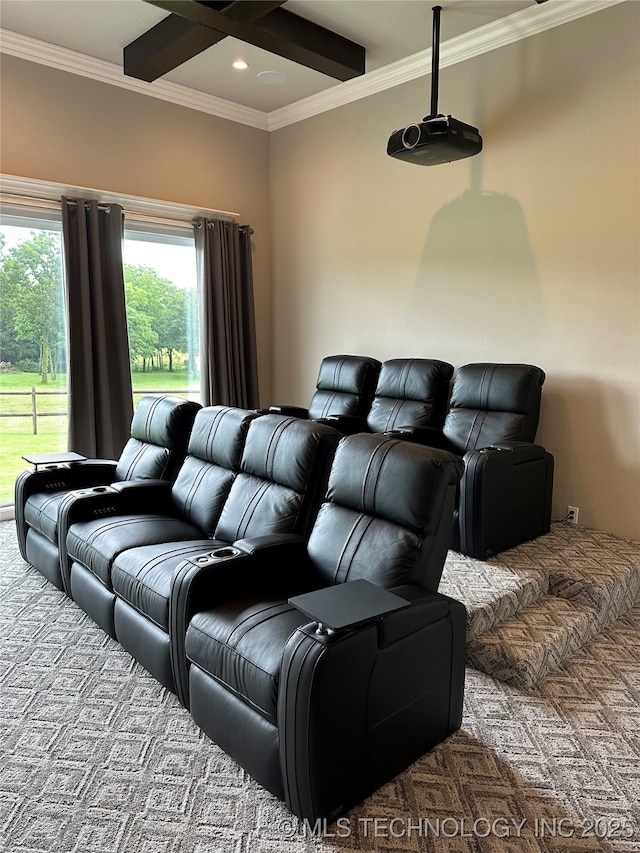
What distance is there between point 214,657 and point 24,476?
87.1 inches

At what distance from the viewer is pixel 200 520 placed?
3066mm

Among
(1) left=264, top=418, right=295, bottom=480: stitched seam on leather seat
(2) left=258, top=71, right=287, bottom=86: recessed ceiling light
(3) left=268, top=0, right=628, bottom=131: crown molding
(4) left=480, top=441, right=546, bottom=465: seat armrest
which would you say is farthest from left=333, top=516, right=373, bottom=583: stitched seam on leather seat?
(2) left=258, top=71, right=287, bottom=86: recessed ceiling light

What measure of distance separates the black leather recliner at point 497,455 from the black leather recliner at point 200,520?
99 cm

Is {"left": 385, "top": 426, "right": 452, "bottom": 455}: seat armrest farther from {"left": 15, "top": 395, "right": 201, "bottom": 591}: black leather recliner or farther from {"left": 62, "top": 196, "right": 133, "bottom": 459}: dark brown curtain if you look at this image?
{"left": 62, "top": 196, "right": 133, "bottom": 459}: dark brown curtain

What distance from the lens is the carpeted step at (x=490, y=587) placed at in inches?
107

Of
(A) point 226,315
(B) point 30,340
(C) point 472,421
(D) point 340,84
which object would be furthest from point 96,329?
(C) point 472,421

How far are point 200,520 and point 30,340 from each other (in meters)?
2.39

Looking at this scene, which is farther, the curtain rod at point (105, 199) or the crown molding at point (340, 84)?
the curtain rod at point (105, 199)

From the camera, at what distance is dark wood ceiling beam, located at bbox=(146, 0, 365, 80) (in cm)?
329

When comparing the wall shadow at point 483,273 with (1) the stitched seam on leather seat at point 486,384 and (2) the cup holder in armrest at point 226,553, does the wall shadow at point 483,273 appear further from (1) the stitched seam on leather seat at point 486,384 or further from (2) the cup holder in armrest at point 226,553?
(2) the cup holder in armrest at point 226,553

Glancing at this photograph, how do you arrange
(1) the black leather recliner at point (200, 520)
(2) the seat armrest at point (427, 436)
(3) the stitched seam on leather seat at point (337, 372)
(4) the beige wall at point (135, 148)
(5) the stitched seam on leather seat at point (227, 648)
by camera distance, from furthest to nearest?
(3) the stitched seam on leather seat at point (337, 372) < (4) the beige wall at point (135, 148) < (2) the seat armrest at point (427, 436) < (1) the black leather recliner at point (200, 520) < (5) the stitched seam on leather seat at point (227, 648)

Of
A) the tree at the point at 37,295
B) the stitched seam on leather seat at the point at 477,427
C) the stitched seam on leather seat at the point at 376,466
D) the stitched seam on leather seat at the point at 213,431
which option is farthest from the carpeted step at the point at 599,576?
the tree at the point at 37,295

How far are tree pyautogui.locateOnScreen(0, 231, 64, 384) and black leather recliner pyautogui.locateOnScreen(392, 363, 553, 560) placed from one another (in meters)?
2.72

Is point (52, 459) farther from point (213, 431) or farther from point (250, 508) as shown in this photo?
point (250, 508)
